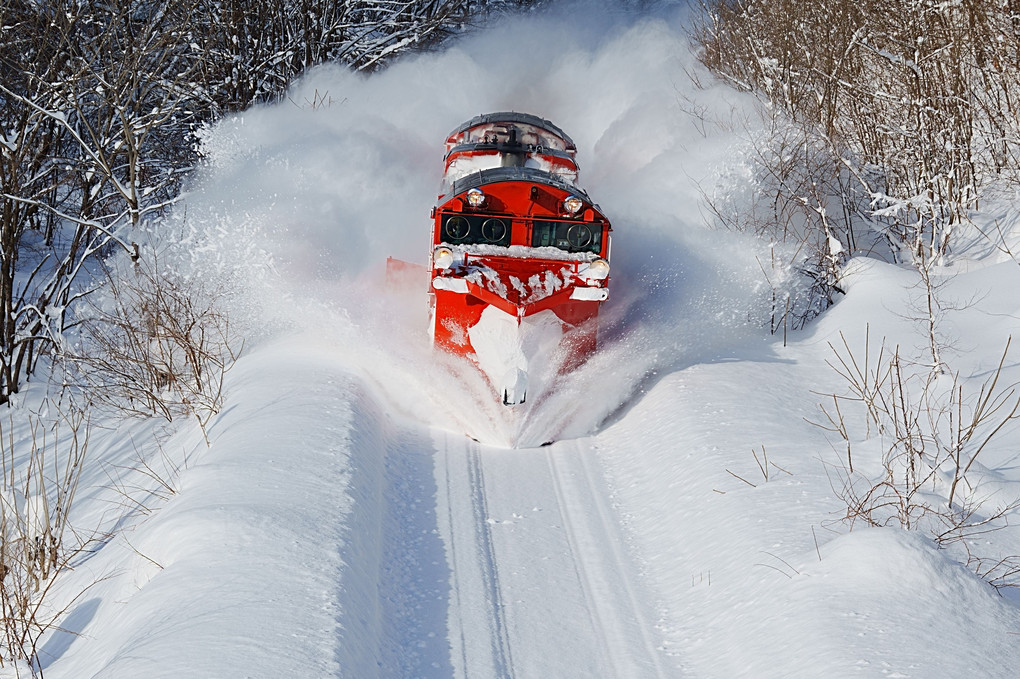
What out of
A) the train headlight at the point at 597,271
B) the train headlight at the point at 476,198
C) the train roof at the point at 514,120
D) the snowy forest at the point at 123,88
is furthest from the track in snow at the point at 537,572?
the snowy forest at the point at 123,88

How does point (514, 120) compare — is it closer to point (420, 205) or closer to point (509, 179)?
point (420, 205)

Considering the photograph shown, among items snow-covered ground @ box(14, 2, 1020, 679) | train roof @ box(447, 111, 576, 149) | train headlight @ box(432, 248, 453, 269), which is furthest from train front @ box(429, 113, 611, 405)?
train roof @ box(447, 111, 576, 149)

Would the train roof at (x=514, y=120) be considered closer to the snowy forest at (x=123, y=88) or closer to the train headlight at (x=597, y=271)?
the train headlight at (x=597, y=271)

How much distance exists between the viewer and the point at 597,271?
340 inches

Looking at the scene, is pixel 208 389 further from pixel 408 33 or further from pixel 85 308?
pixel 408 33

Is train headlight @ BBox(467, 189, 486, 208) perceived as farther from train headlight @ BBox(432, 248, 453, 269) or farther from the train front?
train headlight @ BBox(432, 248, 453, 269)

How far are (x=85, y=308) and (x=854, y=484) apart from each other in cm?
1156

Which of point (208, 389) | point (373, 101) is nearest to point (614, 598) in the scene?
point (208, 389)

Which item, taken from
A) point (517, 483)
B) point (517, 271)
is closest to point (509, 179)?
point (517, 271)

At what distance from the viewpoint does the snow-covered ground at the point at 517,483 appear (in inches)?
186

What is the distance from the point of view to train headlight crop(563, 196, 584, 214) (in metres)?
8.86

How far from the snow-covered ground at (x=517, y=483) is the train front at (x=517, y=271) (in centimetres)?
37

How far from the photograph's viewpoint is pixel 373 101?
17406 mm

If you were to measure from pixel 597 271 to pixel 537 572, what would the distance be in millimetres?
3643
